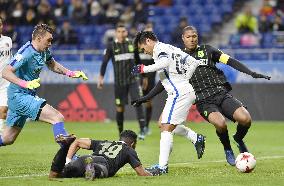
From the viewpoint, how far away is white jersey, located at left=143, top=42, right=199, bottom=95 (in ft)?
38.2

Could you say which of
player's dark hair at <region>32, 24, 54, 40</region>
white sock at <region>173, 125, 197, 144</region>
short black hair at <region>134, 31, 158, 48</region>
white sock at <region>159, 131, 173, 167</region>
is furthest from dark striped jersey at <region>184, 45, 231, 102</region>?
player's dark hair at <region>32, 24, 54, 40</region>

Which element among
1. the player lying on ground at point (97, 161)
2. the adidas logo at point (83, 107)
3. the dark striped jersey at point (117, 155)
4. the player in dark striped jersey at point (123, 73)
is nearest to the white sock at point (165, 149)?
the player lying on ground at point (97, 161)

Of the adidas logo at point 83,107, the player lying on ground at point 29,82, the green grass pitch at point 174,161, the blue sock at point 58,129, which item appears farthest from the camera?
the adidas logo at point 83,107

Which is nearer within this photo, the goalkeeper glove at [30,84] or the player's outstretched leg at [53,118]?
the goalkeeper glove at [30,84]

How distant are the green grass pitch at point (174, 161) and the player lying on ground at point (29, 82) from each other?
32.4 inches

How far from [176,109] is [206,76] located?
1380 mm

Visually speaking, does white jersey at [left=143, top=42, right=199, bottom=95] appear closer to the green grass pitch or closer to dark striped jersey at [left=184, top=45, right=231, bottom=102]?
dark striped jersey at [left=184, top=45, right=231, bottom=102]

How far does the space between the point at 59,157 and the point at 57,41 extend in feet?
56.4

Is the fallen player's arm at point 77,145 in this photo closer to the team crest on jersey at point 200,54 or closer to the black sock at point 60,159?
the black sock at point 60,159

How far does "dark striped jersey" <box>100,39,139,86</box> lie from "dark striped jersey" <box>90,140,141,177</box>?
7693 mm

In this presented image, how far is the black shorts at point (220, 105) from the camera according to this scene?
41.0ft

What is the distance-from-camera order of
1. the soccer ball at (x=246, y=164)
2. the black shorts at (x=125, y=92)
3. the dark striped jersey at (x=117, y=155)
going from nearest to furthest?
the dark striped jersey at (x=117, y=155) → the soccer ball at (x=246, y=164) → the black shorts at (x=125, y=92)

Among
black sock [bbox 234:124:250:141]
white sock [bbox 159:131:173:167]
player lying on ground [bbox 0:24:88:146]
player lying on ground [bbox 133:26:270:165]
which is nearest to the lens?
player lying on ground [bbox 0:24:88:146]

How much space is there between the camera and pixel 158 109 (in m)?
23.8
